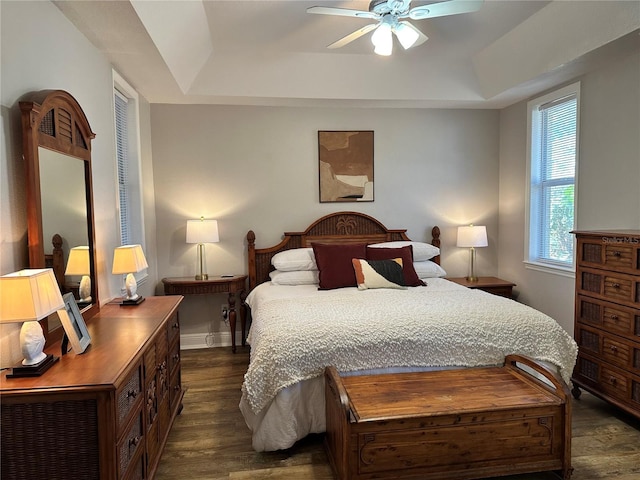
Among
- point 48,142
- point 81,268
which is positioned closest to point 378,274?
point 81,268

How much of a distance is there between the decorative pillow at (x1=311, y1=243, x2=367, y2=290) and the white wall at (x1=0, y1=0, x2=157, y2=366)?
1.68 meters

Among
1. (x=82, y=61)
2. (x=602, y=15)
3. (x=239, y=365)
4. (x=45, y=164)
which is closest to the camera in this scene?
(x=45, y=164)

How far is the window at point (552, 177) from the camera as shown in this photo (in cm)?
375

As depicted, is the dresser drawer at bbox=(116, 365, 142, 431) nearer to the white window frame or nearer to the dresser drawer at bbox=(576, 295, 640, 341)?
the white window frame

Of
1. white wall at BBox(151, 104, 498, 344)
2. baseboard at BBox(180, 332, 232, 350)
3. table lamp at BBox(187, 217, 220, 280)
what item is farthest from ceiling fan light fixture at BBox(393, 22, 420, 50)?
baseboard at BBox(180, 332, 232, 350)

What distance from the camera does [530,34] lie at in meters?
3.35

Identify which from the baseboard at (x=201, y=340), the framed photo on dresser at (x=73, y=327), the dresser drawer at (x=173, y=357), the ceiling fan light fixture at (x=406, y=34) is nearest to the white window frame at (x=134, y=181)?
the baseboard at (x=201, y=340)

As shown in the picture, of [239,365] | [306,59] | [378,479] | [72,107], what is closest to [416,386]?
[378,479]

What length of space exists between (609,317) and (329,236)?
8.41 feet

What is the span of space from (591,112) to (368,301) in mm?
2440

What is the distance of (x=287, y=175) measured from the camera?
4461mm

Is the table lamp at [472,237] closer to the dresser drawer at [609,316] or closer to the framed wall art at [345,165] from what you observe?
the framed wall art at [345,165]

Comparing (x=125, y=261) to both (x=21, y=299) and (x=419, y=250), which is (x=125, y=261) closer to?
(x=21, y=299)

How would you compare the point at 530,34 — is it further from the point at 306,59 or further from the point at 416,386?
the point at 416,386
